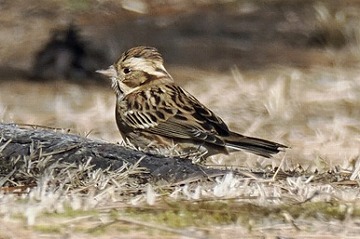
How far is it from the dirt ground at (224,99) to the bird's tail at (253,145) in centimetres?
14

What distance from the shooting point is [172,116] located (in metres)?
9.18

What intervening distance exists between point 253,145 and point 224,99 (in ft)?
11.4

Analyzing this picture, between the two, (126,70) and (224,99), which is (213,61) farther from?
(126,70)

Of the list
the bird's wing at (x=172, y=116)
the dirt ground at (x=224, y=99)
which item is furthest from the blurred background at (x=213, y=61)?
the bird's wing at (x=172, y=116)

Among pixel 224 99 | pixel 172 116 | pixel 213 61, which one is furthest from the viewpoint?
pixel 213 61

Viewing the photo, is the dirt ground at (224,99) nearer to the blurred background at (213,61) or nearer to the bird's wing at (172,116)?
the blurred background at (213,61)

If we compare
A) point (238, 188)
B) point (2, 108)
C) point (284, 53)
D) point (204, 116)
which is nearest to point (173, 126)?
point (204, 116)

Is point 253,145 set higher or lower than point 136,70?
lower

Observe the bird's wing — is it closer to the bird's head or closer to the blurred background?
the bird's head

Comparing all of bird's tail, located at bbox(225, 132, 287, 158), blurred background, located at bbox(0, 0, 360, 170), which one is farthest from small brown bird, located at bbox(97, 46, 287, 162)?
blurred background, located at bbox(0, 0, 360, 170)

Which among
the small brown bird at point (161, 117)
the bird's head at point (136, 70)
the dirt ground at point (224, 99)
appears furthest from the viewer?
the bird's head at point (136, 70)

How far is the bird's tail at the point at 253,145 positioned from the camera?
812 centimetres

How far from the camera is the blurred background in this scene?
35.6 ft

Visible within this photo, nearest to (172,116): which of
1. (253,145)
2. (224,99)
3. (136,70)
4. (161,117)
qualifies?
(161,117)
